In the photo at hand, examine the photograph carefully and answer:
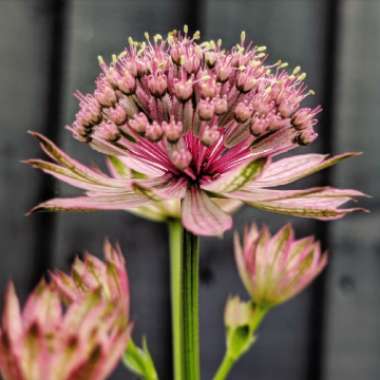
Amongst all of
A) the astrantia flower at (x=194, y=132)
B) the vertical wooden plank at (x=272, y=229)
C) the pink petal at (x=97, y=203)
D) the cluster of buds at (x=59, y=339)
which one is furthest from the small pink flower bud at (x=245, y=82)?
the vertical wooden plank at (x=272, y=229)

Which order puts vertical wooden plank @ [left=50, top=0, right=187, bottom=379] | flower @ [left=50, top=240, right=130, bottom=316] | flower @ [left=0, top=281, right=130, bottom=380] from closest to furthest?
1. flower @ [left=0, top=281, right=130, bottom=380]
2. flower @ [left=50, top=240, right=130, bottom=316]
3. vertical wooden plank @ [left=50, top=0, right=187, bottom=379]

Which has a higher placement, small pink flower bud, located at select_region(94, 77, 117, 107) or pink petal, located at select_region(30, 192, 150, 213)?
small pink flower bud, located at select_region(94, 77, 117, 107)

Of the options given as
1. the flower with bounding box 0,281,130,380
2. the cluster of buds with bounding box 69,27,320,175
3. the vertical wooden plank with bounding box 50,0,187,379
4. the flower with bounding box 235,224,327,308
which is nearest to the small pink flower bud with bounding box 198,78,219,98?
the cluster of buds with bounding box 69,27,320,175

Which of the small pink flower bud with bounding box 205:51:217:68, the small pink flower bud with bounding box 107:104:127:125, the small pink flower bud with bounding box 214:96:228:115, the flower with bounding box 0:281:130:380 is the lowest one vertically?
the flower with bounding box 0:281:130:380

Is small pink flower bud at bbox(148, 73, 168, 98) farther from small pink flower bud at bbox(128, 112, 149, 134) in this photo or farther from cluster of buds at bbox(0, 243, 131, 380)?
cluster of buds at bbox(0, 243, 131, 380)

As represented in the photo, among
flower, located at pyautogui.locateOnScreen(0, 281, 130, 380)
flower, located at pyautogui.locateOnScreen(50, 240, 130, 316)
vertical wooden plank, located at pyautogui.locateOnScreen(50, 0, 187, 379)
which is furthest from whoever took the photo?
vertical wooden plank, located at pyautogui.locateOnScreen(50, 0, 187, 379)

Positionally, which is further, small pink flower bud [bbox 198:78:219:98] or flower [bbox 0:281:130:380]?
small pink flower bud [bbox 198:78:219:98]
